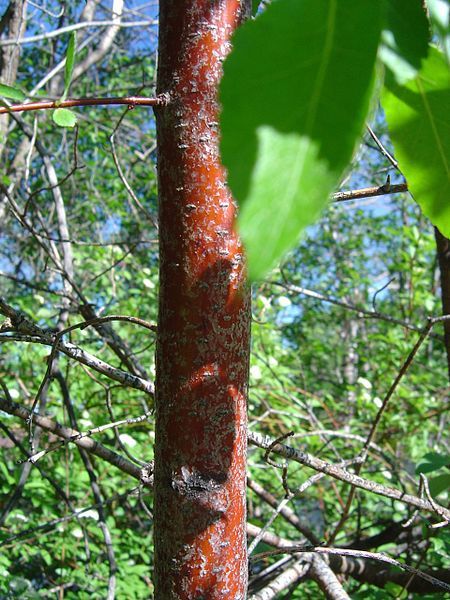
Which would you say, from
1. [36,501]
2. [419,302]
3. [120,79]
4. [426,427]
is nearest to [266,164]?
[36,501]

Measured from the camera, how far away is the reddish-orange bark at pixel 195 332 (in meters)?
0.54

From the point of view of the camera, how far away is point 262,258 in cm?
18

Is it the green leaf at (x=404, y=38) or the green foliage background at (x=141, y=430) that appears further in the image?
the green foliage background at (x=141, y=430)

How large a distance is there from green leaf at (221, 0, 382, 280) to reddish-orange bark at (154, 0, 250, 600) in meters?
0.33

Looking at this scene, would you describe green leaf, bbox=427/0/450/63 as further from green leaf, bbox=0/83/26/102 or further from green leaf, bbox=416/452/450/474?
green leaf, bbox=416/452/450/474

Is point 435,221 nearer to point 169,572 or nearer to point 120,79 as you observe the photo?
point 169,572

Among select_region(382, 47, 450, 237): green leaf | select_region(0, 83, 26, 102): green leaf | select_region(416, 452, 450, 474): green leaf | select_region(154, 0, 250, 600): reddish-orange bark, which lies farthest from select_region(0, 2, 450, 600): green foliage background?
select_region(382, 47, 450, 237): green leaf

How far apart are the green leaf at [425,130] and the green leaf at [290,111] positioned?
5 centimetres

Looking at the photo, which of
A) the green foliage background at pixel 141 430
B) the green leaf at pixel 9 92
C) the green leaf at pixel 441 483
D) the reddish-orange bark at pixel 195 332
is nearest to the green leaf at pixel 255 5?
the reddish-orange bark at pixel 195 332

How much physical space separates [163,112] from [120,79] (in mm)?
5305

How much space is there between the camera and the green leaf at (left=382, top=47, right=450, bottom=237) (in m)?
0.26

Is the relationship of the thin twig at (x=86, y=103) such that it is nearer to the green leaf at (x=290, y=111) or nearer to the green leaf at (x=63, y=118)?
the green leaf at (x=63, y=118)

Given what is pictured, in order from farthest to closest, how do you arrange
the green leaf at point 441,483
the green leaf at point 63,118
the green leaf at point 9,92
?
the green leaf at point 441,483 < the green leaf at point 63,118 < the green leaf at point 9,92

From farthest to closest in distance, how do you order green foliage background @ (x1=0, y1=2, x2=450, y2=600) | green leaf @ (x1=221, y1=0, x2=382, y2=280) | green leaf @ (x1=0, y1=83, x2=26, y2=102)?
green foliage background @ (x1=0, y1=2, x2=450, y2=600) < green leaf @ (x1=0, y1=83, x2=26, y2=102) < green leaf @ (x1=221, y1=0, x2=382, y2=280)
